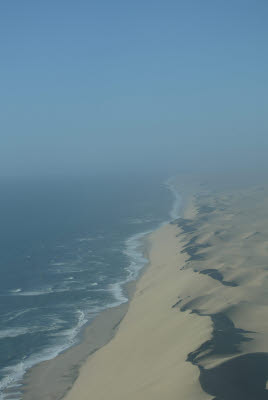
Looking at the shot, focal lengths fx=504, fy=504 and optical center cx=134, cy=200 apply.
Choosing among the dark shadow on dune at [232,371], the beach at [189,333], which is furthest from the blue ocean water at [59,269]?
the dark shadow on dune at [232,371]

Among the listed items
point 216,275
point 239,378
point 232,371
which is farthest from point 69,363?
point 216,275

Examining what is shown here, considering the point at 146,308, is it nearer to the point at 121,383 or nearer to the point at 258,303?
the point at 258,303

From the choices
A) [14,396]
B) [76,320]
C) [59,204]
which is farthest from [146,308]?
[59,204]

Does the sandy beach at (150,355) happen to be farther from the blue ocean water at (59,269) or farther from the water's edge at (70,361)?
the blue ocean water at (59,269)

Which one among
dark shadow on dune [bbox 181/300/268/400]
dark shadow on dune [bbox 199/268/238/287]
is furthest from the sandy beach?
dark shadow on dune [bbox 199/268/238/287]

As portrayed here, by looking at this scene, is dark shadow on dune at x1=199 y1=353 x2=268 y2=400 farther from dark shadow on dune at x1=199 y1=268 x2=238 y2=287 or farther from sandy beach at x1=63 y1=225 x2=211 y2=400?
dark shadow on dune at x1=199 y1=268 x2=238 y2=287

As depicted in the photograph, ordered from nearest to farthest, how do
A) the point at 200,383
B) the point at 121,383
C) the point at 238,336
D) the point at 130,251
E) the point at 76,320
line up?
the point at 200,383 < the point at 121,383 < the point at 238,336 < the point at 76,320 < the point at 130,251

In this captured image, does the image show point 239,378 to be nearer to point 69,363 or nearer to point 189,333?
point 189,333
